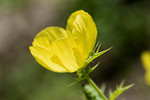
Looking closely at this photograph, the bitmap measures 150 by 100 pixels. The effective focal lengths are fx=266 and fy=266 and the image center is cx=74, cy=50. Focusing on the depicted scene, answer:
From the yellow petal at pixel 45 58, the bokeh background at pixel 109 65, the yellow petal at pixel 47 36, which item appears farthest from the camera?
the bokeh background at pixel 109 65

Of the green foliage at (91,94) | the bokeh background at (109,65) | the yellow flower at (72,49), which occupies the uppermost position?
the yellow flower at (72,49)

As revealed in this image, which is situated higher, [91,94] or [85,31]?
[85,31]

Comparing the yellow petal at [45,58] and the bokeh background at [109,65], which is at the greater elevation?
the yellow petal at [45,58]

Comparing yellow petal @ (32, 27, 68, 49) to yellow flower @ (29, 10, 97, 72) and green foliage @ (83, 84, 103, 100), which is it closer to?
yellow flower @ (29, 10, 97, 72)

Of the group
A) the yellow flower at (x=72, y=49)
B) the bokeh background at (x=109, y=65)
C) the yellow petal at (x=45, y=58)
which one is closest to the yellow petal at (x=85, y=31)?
the yellow flower at (x=72, y=49)

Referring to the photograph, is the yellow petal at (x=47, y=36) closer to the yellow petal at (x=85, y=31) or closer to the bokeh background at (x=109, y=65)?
the yellow petal at (x=85, y=31)

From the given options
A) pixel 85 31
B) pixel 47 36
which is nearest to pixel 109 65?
pixel 47 36

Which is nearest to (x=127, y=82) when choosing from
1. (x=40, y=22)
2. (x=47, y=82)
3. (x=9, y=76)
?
(x=47, y=82)

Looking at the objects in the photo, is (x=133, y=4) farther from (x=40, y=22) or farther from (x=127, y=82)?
(x=40, y=22)

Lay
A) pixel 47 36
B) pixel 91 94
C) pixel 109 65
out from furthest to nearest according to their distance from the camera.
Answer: pixel 109 65
pixel 47 36
pixel 91 94

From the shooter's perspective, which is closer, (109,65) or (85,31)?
(85,31)

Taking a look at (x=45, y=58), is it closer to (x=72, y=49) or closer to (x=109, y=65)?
(x=72, y=49)

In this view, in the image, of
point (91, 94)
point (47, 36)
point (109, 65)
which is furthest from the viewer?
point (109, 65)
